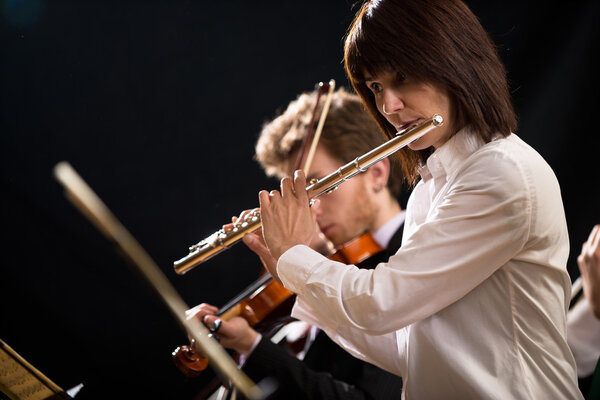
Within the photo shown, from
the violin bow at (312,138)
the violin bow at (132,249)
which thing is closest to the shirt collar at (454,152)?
the violin bow at (132,249)

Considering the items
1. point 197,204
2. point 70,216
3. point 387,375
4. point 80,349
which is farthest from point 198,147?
point 387,375

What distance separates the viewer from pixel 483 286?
1019mm

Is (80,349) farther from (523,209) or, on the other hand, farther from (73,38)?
(523,209)

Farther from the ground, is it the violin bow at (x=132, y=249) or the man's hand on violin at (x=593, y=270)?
the violin bow at (x=132, y=249)

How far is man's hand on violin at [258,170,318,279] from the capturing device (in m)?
1.12

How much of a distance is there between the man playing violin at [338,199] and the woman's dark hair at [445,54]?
0.66 m

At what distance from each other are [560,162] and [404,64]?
1.28m

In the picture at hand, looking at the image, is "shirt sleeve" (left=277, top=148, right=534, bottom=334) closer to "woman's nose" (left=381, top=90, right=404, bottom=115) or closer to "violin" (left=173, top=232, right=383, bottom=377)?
"woman's nose" (left=381, top=90, right=404, bottom=115)

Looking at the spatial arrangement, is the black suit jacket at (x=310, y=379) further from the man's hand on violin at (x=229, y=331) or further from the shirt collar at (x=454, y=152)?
the shirt collar at (x=454, y=152)

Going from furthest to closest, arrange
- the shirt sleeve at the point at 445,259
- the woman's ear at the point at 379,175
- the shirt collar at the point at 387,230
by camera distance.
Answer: the woman's ear at the point at 379,175, the shirt collar at the point at 387,230, the shirt sleeve at the point at 445,259

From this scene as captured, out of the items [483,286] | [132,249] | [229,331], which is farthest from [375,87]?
[229,331]

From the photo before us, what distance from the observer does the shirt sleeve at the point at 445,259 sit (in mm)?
950

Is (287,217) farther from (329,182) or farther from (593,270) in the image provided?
(593,270)

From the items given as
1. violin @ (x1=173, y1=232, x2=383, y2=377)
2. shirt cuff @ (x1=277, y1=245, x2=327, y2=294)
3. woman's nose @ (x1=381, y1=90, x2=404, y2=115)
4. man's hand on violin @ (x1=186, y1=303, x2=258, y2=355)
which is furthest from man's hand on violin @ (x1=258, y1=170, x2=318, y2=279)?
violin @ (x1=173, y1=232, x2=383, y2=377)
